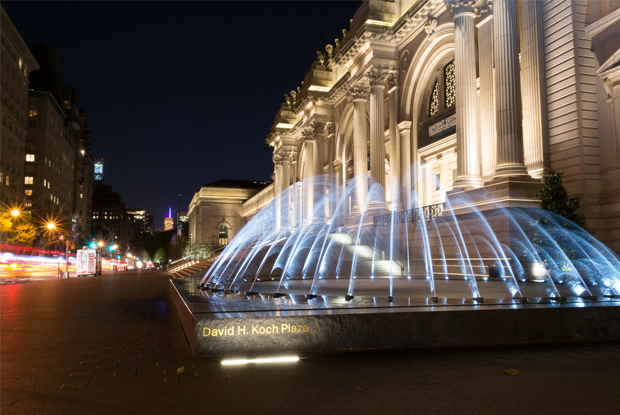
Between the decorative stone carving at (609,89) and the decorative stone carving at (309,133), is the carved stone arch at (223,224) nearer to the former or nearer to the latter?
the decorative stone carving at (309,133)

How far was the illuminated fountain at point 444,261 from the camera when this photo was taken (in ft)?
40.9

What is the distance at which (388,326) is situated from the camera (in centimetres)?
704

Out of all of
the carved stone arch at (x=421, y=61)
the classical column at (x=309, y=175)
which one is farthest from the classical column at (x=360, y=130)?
the classical column at (x=309, y=175)

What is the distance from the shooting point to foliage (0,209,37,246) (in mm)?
46463

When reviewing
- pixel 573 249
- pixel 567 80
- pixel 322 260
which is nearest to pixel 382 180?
pixel 322 260

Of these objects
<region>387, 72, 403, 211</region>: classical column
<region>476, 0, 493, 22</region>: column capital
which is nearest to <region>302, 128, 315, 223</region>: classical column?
<region>387, 72, 403, 211</region>: classical column

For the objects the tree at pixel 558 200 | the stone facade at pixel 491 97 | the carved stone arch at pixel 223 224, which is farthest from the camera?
the carved stone arch at pixel 223 224

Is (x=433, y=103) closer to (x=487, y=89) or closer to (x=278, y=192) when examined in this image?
(x=487, y=89)

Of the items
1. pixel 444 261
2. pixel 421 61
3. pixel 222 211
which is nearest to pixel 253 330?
pixel 444 261

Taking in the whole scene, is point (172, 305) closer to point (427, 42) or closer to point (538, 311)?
point (538, 311)

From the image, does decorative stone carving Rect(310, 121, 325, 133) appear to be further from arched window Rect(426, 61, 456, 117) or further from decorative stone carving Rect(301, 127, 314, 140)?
arched window Rect(426, 61, 456, 117)

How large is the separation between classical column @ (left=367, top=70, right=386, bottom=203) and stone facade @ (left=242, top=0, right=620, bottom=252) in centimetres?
7

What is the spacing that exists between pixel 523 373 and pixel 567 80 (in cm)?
1708

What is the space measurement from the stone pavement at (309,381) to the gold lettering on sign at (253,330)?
391 millimetres
